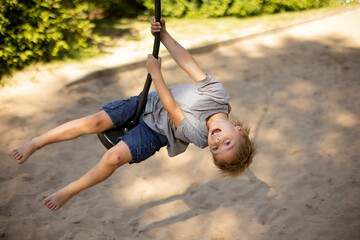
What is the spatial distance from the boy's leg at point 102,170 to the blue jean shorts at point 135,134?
0.05 m

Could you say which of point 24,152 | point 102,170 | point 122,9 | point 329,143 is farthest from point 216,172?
point 122,9

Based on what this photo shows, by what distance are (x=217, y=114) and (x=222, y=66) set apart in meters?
3.78

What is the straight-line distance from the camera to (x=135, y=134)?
2.63 meters

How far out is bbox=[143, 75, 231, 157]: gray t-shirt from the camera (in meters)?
2.50

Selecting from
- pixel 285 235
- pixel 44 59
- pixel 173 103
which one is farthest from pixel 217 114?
pixel 44 59

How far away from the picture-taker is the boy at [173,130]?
8.18ft

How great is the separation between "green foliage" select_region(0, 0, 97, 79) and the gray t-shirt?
352 cm

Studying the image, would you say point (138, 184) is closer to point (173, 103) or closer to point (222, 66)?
point (173, 103)

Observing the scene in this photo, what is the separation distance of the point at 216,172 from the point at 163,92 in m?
2.29

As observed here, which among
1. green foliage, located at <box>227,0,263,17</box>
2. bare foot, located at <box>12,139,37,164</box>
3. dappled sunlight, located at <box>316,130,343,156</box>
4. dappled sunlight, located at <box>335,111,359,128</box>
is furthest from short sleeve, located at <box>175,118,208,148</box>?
green foliage, located at <box>227,0,263,17</box>

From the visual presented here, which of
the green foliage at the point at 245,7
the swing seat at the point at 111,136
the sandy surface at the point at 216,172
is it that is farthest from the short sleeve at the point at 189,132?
the green foliage at the point at 245,7

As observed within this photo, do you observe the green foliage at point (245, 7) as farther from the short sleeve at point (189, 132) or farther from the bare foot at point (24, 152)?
the bare foot at point (24, 152)

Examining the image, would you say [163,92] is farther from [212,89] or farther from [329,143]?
[329,143]

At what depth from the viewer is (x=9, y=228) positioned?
144 inches
